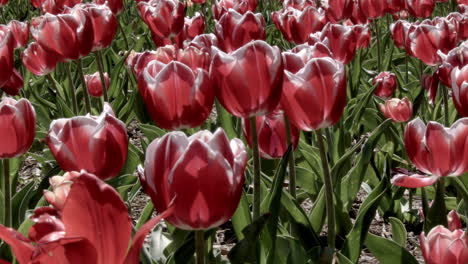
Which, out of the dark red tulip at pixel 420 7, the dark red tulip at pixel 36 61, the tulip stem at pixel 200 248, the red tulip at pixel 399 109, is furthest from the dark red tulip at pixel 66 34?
the dark red tulip at pixel 420 7

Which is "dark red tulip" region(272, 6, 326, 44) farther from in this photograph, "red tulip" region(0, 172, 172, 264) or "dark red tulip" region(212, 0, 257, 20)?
"red tulip" region(0, 172, 172, 264)

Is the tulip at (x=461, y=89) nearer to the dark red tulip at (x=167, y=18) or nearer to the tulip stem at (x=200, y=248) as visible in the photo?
the tulip stem at (x=200, y=248)

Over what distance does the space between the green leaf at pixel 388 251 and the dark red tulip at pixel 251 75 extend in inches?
16.6

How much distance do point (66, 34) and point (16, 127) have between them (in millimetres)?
917

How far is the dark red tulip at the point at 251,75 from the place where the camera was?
1.43 meters

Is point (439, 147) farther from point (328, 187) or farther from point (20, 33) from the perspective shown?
point (20, 33)

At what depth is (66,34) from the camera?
252 centimetres

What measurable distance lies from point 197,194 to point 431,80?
176cm

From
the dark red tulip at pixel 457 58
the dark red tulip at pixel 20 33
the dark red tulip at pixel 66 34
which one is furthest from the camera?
the dark red tulip at pixel 20 33

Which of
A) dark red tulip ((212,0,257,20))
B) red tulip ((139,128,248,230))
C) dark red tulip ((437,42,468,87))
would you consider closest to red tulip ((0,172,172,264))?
red tulip ((139,128,248,230))

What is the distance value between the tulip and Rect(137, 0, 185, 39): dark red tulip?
5.42 feet

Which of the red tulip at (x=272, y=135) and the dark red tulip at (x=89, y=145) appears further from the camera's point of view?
the red tulip at (x=272, y=135)

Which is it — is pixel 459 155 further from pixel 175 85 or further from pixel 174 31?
pixel 174 31

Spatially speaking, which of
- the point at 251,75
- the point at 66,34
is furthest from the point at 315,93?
the point at 66,34
